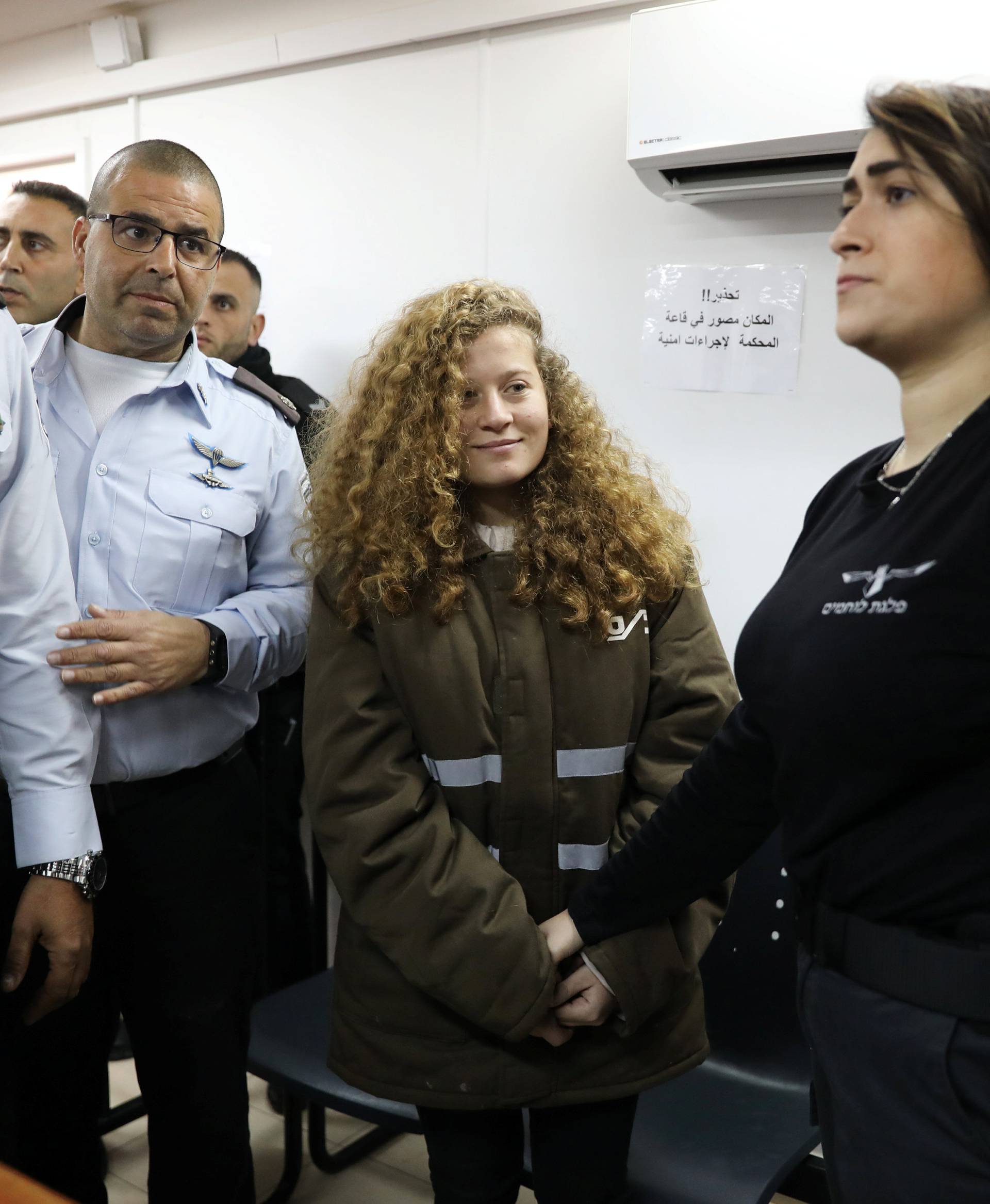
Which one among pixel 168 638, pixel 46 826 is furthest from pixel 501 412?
pixel 46 826

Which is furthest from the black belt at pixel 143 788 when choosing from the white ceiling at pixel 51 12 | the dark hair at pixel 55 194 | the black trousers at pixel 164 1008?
the white ceiling at pixel 51 12

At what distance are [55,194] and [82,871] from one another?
2012 mm

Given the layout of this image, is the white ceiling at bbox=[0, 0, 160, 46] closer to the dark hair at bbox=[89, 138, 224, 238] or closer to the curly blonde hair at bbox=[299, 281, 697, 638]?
the dark hair at bbox=[89, 138, 224, 238]

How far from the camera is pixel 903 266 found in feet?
2.93

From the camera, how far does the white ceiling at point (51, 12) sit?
9.77 feet

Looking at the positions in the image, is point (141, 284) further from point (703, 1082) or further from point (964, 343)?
point (703, 1082)

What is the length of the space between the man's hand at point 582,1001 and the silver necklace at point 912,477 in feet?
2.27

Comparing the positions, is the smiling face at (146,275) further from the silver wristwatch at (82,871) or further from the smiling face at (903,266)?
the smiling face at (903,266)

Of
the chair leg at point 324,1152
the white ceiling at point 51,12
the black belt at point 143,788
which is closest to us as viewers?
the black belt at point 143,788

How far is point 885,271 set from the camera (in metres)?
0.91

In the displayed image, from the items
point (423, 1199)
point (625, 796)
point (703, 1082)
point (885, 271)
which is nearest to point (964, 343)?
point (885, 271)

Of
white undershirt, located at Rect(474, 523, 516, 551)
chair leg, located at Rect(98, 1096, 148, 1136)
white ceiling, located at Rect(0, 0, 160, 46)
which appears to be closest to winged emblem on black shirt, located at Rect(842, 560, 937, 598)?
white undershirt, located at Rect(474, 523, 516, 551)

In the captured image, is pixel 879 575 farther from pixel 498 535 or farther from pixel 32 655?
pixel 32 655

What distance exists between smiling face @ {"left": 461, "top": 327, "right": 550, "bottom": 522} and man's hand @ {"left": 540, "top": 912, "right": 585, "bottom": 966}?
0.57 metres
